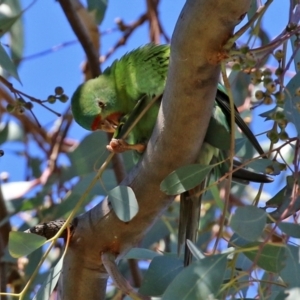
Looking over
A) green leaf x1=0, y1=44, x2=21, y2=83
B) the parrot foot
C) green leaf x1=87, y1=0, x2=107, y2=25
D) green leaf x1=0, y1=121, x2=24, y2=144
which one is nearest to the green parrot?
the parrot foot

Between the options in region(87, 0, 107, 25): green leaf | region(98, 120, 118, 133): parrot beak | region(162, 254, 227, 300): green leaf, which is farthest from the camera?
region(98, 120, 118, 133): parrot beak

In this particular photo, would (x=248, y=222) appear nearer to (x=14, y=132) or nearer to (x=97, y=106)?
(x=97, y=106)

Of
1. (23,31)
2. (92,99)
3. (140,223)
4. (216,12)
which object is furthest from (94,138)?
(216,12)

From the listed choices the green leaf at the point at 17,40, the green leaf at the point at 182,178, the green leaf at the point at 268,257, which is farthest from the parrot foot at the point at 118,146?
the green leaf at the point at 17,40

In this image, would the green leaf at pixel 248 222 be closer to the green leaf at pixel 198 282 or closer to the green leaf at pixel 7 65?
the green leaf at pixel 198 282

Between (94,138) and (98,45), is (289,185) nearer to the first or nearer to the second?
(94,138)

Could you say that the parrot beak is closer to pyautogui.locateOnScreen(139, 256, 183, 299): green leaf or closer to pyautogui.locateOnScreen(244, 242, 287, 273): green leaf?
pyautogui.locateOnScreen(139, 256, 183, 299): green leaf

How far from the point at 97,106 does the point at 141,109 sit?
323 millimetres

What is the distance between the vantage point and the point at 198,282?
43.3 inches

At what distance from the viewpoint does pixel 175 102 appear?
4.11 ft

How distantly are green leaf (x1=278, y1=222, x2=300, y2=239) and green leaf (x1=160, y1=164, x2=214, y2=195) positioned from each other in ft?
0.65

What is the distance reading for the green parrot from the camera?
1.53m

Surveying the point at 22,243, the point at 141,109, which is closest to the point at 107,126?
the point at 141,109

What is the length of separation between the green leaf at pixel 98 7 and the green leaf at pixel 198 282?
96cm
